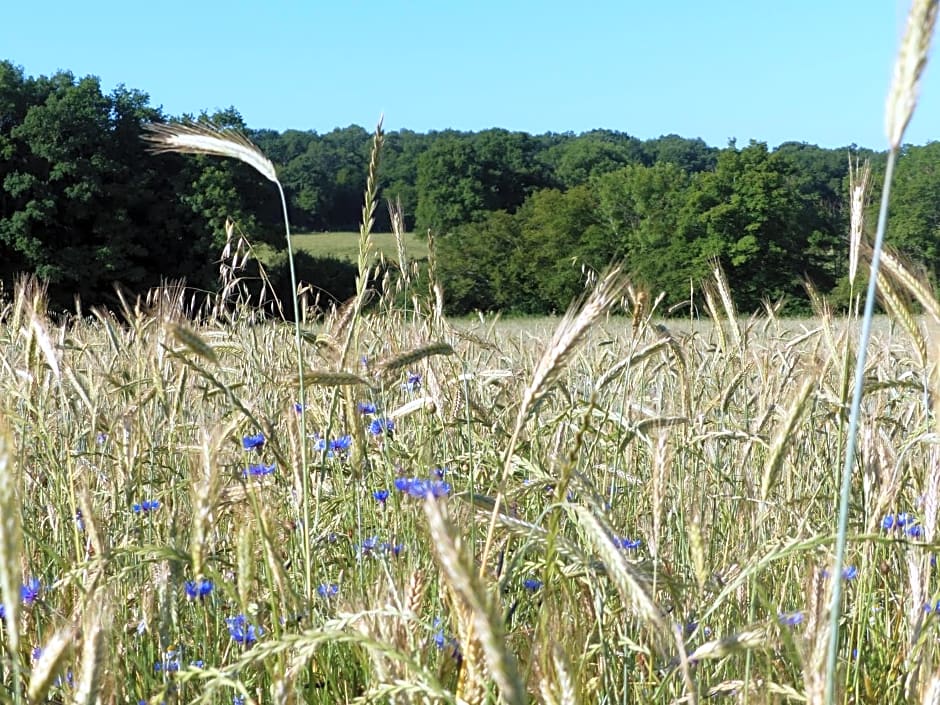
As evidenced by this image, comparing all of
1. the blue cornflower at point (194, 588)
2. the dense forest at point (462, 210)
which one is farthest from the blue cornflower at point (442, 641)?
the dense forest at point (462, 210)

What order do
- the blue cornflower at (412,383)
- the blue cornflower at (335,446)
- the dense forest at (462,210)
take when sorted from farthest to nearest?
the dense forest at (462,210) → the blue cornflower at (412,383) → the blue cornflower at (335,446)

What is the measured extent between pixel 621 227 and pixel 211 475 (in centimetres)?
5866

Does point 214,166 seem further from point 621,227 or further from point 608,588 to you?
point 608,588

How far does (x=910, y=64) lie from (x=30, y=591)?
1.85 m

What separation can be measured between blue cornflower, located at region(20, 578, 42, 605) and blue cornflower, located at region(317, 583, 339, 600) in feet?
1.89

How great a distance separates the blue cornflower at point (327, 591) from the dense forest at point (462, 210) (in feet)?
45.8

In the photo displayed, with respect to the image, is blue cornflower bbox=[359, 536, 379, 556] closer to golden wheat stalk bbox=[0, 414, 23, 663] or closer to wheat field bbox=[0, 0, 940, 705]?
wheat field bbox=[0, 0, 940, 705]

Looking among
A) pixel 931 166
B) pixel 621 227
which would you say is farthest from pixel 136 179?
pixel 931 166

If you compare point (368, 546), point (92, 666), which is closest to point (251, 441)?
point (368, 546)

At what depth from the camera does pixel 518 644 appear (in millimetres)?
1880

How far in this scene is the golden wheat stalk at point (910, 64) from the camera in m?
0.80

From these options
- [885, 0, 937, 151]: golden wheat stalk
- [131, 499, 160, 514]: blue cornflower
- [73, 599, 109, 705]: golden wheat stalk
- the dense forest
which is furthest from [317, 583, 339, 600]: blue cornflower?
the dense forest

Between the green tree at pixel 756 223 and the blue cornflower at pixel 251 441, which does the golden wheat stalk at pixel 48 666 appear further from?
the green tree at pixel 756 223

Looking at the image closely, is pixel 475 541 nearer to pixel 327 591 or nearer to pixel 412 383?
pixel 327 591
